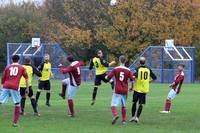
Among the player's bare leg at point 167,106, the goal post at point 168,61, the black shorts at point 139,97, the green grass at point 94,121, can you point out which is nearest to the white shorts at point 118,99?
the green grass at point 94,121

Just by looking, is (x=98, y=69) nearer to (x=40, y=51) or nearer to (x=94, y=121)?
(x=94, y=121)

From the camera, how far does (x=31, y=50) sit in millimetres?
50406

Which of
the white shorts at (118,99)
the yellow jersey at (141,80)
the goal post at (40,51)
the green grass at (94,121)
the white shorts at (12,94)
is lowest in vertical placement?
the green grass at (94,121)

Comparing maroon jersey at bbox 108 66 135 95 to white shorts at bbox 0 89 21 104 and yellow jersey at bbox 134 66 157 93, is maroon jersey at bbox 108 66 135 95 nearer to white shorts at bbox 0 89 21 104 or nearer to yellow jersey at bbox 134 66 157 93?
yellow jersey at bbox 134 66 157 93

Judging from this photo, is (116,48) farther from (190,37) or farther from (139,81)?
(139,81)

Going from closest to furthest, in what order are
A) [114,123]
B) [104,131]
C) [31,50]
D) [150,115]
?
1. [104,131]
2. [114,123]
3. [150,115]
4. [31,50]

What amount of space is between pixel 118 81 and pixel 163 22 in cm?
4020

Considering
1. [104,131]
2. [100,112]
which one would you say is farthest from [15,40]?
[104,131]

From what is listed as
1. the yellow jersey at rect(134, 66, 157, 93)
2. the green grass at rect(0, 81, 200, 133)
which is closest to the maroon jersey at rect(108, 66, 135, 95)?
the yellow jersey at rect(134, 66, 157, 93)

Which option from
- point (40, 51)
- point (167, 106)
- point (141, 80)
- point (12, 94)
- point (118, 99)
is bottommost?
point (167, 106)

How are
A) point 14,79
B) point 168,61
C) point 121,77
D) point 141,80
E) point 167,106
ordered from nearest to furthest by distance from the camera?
point 14,79 < point 121,77 < point 141,80 < point 167,106 < point 168,61

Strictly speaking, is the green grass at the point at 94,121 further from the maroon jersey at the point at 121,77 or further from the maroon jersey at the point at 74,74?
the maroon jersey at the point at 74,74

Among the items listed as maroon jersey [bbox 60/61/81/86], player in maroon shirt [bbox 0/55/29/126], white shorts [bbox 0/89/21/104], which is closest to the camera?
player in maroon shirt [bbox 0/55/29/126]

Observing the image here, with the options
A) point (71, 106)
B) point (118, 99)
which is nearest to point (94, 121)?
point (118, 99)
